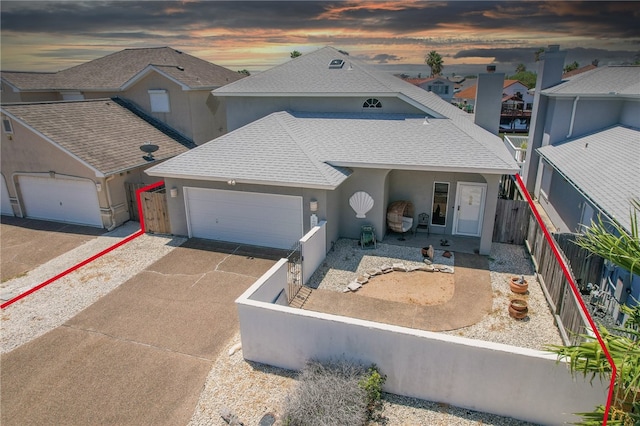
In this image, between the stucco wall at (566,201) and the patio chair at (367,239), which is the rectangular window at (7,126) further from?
the stucco wall at (566,201)

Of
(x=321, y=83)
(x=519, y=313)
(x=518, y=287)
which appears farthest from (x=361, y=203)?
(x=321, y=83)

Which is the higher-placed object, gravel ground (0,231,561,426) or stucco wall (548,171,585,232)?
stucco wall (548,171,585,232)

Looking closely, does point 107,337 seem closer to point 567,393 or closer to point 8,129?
point 567,393

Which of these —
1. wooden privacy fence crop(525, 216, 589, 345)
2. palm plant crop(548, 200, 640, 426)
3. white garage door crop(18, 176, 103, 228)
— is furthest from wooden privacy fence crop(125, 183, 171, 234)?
palm plant crop(548, 200, 640, 426)

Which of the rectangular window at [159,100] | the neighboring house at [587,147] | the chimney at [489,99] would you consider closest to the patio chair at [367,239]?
the neighboring house at [587,147]

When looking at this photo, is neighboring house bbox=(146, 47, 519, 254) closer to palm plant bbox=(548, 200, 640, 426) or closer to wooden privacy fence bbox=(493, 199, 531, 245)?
wooden privacy fence bbox=(493, 199, 531, 245)
